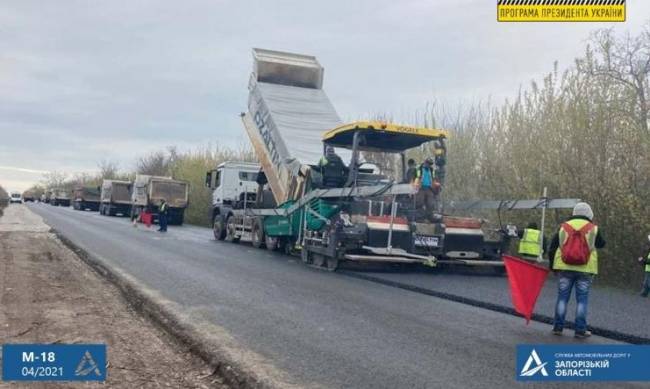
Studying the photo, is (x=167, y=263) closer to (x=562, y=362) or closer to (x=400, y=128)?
(x=400, y=128)

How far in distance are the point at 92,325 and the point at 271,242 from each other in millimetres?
10288

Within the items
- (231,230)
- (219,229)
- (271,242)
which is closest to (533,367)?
(271,242)

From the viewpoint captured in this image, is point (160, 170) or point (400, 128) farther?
point (160, 170)

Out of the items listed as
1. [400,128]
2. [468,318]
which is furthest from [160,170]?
[468,318]

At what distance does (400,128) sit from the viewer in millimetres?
13312

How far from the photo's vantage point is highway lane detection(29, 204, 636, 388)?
543 centimetres

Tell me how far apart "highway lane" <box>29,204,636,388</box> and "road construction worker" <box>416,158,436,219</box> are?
2.25 m

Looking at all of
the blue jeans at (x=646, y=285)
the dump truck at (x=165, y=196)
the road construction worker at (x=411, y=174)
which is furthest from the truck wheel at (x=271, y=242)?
the dump truck at (x=165, y=196)

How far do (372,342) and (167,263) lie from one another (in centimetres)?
730

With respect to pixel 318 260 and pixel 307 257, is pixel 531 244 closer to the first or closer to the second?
pixel 318 260

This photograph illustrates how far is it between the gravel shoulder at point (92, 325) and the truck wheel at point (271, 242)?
20.1 ft

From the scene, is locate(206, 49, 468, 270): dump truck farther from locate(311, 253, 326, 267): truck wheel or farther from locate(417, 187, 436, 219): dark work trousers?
locate(417, 187, 436, 219): dark work trousers

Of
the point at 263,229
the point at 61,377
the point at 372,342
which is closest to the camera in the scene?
the point at 61,377

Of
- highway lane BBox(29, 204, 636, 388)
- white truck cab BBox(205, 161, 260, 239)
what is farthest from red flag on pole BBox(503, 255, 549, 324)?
white truck cab BBox(205, 161, 260, 239)
